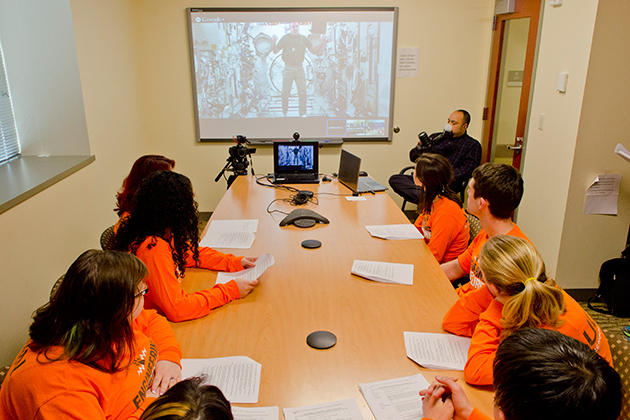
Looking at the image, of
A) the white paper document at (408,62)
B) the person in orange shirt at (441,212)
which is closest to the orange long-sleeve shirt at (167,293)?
the person in orange shirt at (441,212)

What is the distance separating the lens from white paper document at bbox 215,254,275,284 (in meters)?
1.92

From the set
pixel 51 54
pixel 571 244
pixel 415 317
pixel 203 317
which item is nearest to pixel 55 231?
pixel 51 54

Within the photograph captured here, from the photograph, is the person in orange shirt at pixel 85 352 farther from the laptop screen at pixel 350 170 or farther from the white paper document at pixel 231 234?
the laptop screen at pixel 350 170

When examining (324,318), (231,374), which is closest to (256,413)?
(231,374)

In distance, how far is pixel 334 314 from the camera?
1.67 meters

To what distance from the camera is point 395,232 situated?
2.50 metres

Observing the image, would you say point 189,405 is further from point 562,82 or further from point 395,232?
point 562,82

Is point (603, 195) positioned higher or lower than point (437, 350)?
higher

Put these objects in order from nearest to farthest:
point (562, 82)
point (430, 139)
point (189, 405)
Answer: point (189, 405), point (562, 82), point (430, 139)

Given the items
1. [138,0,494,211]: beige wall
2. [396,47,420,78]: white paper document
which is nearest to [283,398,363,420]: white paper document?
[138,0,494,211]: beige wall

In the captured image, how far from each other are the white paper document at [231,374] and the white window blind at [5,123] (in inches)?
94.8

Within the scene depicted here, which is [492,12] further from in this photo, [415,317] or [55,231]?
[55,231]

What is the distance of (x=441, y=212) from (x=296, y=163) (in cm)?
161

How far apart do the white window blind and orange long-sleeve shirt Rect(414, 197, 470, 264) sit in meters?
2.76
